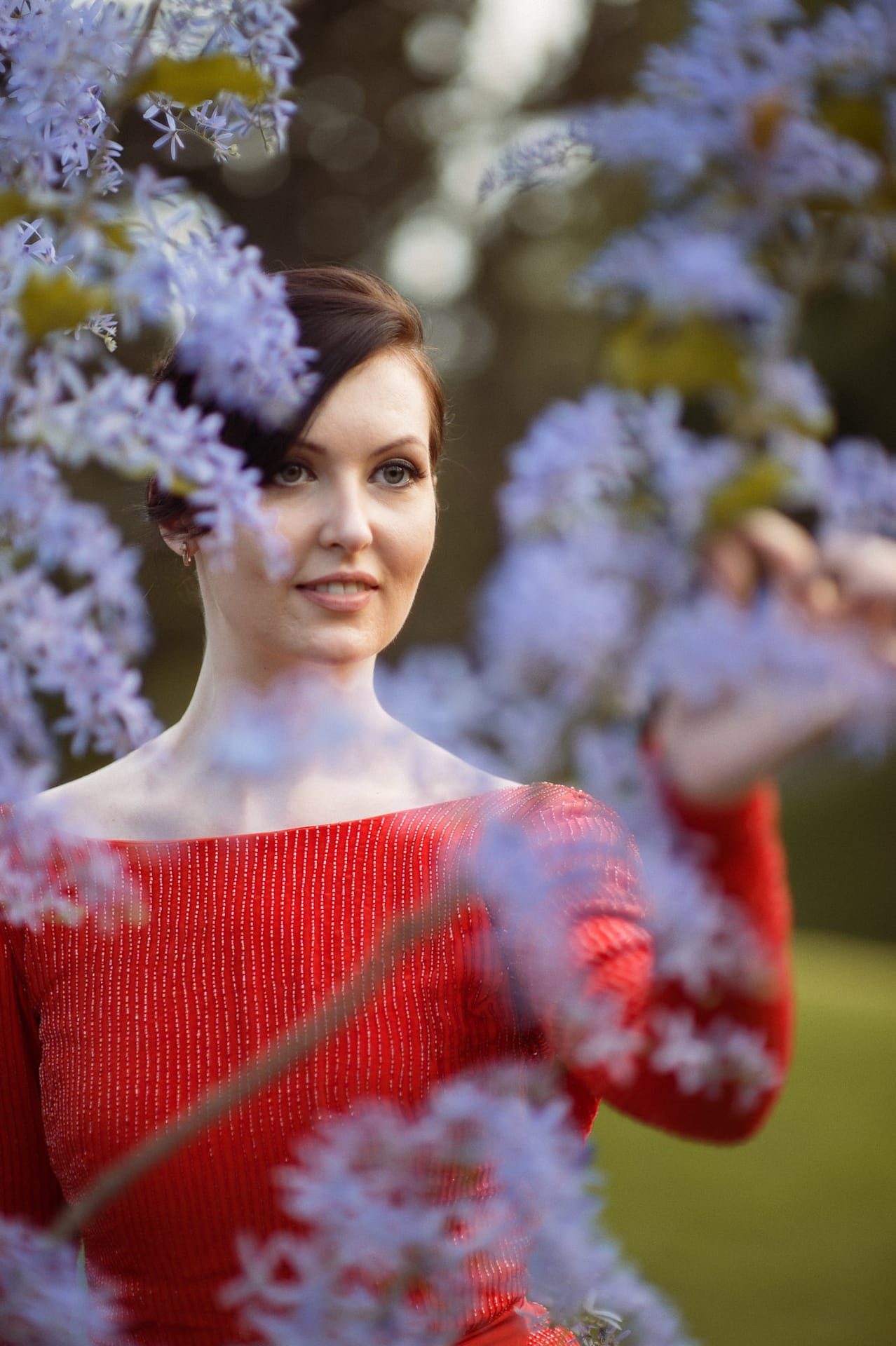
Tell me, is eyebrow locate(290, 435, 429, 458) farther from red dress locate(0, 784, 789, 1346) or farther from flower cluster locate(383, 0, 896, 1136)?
flower cluster locate(383, 0, 896, 1136)

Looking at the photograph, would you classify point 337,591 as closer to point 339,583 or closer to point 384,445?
point 339,583

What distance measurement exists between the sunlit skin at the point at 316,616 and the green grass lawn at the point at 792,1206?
2.83m

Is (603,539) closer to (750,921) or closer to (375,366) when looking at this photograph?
(750,921)

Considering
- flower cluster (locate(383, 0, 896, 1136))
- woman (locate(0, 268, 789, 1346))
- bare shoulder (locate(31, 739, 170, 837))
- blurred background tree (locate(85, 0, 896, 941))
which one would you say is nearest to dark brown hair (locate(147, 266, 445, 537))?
woman (locate(0, 268, 789, 1346))

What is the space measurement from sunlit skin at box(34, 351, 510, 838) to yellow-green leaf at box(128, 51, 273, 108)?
0.19 metres

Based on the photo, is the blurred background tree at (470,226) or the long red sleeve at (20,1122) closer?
the long red sleeve at (20,1122)

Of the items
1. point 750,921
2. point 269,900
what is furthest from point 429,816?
point 750,921

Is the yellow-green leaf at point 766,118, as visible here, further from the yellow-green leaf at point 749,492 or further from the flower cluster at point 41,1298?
the flower cluster at point 41,1298

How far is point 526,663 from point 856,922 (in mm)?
9568

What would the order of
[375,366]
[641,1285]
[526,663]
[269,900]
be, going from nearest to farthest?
[526,663]
[641,1285]
[375,366]
[269,900]

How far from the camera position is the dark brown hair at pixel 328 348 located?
34.5 inches

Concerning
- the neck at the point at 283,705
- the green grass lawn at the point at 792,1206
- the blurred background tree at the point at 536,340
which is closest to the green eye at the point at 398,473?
the neck at the point at 283,705

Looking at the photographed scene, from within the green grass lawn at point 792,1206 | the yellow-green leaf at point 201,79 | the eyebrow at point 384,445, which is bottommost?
the green grass lawn at point 792,1206

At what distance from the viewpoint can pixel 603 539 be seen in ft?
1.46
